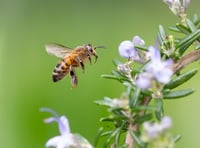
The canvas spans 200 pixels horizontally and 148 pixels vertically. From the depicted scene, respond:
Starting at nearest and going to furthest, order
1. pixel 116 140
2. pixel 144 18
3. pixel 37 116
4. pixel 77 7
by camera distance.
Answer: pixel 116 140 < pixel 37 116 < pixel 144 18 < pixel 77 7

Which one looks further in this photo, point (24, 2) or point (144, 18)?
point (24, 2)

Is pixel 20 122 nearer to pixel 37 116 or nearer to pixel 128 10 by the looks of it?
pixel 37 116

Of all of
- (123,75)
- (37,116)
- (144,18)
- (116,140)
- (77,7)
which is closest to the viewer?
(116,140)

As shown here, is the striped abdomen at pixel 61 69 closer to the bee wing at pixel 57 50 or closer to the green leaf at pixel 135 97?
the bee wing at pixel 57 50

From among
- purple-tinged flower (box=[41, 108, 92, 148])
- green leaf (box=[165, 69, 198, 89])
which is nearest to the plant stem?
green leaf (box=[165, 69, 198, 89])

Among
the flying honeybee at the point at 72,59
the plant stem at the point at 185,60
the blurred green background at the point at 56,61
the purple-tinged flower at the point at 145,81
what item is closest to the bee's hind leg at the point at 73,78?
the flying honeybee at the point at 72,59

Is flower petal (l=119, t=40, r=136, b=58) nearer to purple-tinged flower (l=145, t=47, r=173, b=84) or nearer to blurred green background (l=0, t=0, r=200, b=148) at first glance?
purple-tinged flower (l=145, t=47, r=173, b=84)

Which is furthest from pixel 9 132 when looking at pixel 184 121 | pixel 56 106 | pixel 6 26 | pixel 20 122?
pixel 6 26
